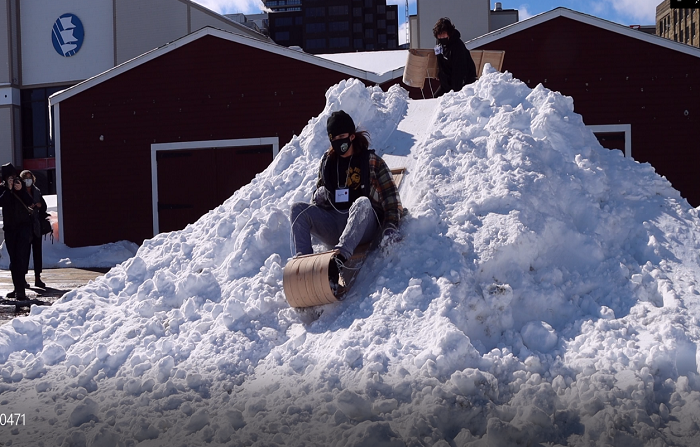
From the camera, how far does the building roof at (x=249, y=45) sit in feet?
43.8

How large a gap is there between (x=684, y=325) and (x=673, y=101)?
10.1m

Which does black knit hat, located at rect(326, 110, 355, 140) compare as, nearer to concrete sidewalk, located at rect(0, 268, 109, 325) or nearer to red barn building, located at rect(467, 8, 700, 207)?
concrete sidewalk, located at rect(0, 268, 109, 325)

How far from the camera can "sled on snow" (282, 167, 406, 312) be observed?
4562 millimetres

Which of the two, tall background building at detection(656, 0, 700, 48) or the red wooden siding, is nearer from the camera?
the red wooden siding

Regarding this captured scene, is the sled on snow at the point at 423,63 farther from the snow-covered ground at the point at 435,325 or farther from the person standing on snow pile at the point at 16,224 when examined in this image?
the person standing on snow pile at the point at 16,224

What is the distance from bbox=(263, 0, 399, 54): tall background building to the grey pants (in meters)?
71.9

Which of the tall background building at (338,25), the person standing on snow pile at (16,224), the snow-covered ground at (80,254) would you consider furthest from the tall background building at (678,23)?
the person standing on snow pile at (16,224)

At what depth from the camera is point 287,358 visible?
4.29 meters

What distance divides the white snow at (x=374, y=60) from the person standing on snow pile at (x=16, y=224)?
29.6ft

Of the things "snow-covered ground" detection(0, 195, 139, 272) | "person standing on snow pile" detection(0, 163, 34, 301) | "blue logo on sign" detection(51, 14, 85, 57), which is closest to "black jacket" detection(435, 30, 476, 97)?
"person standing on snow pile" detection(0, 163, 34, 301)

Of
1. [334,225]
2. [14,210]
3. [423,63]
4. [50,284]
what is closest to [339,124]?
[334,225]

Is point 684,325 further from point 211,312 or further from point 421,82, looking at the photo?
point 421,82

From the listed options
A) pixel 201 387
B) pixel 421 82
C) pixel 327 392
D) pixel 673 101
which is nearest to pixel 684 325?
pixel 327 392

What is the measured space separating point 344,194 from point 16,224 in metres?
5.81
